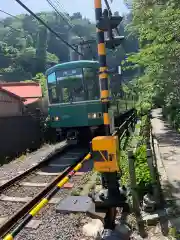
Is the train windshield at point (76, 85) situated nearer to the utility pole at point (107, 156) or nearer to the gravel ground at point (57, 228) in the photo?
the gravel ground at point (57, 228)

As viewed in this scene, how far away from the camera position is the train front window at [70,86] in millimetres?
12750

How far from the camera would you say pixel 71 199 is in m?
6.94

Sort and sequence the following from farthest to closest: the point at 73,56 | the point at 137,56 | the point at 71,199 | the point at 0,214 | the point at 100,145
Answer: the point at 73,56, the point at 137,56, the point at 71,199, the point at 0,214, the point at 100,145

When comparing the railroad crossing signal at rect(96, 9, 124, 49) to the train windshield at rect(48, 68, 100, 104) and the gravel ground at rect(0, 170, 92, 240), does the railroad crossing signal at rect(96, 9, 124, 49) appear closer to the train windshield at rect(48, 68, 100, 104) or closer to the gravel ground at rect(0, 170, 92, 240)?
the gravel ground at rect(0, 170, 92, 240)

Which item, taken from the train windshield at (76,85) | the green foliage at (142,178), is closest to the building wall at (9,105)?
the train windshield at (76,85)

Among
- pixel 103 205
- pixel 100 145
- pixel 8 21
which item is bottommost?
pixel 103 205

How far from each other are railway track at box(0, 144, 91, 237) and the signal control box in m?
2.21

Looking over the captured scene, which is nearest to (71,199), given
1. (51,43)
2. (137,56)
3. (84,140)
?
(137,56)

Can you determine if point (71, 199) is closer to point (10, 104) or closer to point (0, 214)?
point (0, 214)

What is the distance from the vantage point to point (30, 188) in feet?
27.2

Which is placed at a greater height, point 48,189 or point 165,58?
point 165,58

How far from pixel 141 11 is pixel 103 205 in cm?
491

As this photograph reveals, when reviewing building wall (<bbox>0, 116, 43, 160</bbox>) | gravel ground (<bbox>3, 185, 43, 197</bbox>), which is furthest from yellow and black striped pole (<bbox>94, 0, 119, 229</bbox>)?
building wall (<bbox>0, 116, 43, 160</bbox>)

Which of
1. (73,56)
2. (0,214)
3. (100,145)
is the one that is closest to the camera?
(100,145)
